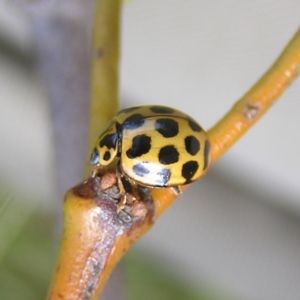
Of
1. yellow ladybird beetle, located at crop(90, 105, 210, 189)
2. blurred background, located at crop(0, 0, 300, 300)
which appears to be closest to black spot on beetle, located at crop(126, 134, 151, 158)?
yellow ladybird beetle, located at crop(90, 105, 210, 189)

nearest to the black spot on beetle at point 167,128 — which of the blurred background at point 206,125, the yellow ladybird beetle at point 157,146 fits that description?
the yellow ladybird beetle at point 157,146

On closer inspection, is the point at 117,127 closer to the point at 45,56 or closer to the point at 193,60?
the point at 45,56

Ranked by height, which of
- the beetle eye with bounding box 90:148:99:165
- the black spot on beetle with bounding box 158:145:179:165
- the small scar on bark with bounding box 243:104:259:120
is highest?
the small scar on bark with bounding box 243:104:259:120

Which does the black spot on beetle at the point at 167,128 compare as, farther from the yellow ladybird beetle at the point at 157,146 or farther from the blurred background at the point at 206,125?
the blurred background at the point at 206,125

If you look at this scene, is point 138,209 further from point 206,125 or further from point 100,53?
point 206,125

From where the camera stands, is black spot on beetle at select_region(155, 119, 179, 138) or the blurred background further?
the blurred background

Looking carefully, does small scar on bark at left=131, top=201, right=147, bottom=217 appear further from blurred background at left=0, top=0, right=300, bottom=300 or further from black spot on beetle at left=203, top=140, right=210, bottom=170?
blurred background at left=0, top=0, right=300, bottom=300

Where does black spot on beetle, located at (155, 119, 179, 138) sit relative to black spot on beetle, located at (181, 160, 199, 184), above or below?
above
